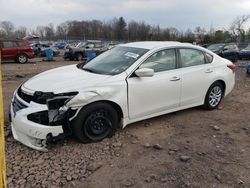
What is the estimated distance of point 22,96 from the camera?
12.9 feet

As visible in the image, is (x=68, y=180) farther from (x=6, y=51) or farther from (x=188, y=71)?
(x=6, y=51)

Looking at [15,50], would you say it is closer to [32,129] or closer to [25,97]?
[25,97]

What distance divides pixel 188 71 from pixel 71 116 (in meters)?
2.47

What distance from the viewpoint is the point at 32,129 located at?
11.6ft

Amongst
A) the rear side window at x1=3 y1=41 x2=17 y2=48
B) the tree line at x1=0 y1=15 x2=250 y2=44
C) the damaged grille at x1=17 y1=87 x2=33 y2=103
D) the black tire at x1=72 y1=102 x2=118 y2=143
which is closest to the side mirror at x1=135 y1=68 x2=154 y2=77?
the black tire at x1=72 y1=102 x2=118 y2=143

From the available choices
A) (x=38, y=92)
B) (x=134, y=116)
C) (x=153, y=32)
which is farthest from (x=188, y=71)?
(x=153, y=32)

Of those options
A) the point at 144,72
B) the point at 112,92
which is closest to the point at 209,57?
the point at 144,72

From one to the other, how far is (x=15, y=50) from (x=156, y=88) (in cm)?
1531

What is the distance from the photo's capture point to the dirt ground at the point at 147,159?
3109mm

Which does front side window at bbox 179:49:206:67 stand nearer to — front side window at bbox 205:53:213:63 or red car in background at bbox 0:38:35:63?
front side window at bbox 205:53:213:63

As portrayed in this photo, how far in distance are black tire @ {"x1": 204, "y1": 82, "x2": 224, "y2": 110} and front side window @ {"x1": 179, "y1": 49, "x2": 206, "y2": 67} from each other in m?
0.61

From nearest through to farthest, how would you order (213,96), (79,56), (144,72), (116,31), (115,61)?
1. (144,72)
2. (115,61)
3. (213,96)
4. (79,56)
5. (116,31)

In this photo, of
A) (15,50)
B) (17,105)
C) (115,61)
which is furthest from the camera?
(15,50)

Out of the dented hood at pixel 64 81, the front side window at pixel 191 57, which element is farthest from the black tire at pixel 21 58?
the front side window at pixel 191 57
